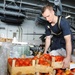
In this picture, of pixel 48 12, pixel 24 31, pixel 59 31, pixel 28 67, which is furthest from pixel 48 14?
pixel 24 31

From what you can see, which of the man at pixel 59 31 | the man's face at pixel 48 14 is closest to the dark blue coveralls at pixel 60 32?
the man at pixel 59 31

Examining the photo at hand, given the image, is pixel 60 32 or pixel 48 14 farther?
pixel 60 32

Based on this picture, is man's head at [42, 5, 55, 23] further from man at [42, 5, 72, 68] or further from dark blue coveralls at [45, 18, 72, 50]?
dark blue coveralls at [45, 18, 72, 50]

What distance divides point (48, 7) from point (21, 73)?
108cm

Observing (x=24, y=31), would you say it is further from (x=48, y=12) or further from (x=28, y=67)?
(x=28, y=67)

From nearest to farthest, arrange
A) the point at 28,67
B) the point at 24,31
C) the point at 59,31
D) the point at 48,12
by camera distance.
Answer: the point at 28,67, the point at 48,12, the point at 59,31, the point at 24,31

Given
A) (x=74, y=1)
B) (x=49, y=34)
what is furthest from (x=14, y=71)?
(x=74, y=1)

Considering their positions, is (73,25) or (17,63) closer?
(17,63)

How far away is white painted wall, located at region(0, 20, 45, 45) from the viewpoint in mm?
7332

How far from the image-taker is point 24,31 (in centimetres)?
764

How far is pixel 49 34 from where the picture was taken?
11.3 feet

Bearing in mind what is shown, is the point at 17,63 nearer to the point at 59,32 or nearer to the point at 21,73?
the point at 21,73

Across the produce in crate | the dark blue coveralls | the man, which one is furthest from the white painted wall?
the produce in crate

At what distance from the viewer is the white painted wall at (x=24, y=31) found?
733 cm
